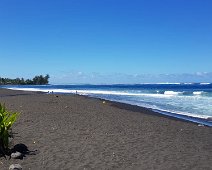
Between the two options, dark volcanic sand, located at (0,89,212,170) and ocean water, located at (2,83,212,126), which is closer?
dark volcanic sand, located at (0,89,212,170)

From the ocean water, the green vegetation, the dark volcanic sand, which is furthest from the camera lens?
the green vegetation

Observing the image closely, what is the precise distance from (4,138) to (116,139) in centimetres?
375

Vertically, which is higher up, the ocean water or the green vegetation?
the green vegetation

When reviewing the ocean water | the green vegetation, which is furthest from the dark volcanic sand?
the green vegetation

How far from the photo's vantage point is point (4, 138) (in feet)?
27.7

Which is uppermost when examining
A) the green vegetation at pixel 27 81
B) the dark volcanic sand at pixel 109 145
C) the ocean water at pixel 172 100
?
the green vegetation at pixel 27 81

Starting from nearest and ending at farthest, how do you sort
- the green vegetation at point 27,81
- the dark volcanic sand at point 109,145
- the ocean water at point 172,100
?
the dark volcanic sand at point 109,145 < the ocean water at point 172,100 < the green vegetation at point 27,81

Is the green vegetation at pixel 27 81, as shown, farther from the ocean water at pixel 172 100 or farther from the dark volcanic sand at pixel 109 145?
the dark volcanic sand at pixel 109 145

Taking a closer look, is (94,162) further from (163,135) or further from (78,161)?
(163,135)

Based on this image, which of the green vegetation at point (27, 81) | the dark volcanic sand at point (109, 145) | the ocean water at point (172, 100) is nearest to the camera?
the dark volcanic sand at point (109, 145)

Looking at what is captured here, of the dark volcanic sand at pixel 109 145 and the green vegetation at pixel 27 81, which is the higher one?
the green vegetation at pixel 27 81

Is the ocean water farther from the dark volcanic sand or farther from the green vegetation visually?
the green vegetation

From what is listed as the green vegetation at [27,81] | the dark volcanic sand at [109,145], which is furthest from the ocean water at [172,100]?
the green vegetation at [27,81]

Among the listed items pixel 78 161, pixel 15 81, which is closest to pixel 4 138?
pixel 78 161
